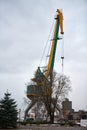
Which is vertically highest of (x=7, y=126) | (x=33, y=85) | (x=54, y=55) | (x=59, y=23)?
(x=59, y=23)

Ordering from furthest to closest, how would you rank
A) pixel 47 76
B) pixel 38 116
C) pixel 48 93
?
pixel 38 116 < pixel 47 76 < pixel 48 93

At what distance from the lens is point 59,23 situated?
59.7m

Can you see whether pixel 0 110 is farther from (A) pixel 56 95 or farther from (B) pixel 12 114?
(A) pixel 56 95

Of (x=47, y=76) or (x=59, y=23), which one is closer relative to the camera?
(x=47, y=76)

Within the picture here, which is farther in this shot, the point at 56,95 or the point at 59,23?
the point at 59,23

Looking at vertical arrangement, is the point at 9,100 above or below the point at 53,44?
below

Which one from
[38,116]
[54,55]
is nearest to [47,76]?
[38,116]

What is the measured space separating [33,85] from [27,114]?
20069mm

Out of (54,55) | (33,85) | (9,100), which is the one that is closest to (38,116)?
(33,85)

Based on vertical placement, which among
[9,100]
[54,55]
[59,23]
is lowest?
[9,100]

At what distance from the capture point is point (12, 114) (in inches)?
1184

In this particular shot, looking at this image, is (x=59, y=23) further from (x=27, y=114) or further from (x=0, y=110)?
(x=0, y=110)

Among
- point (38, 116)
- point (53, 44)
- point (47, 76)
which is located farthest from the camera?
point (53, 44)

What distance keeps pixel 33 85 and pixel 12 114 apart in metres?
17.6
